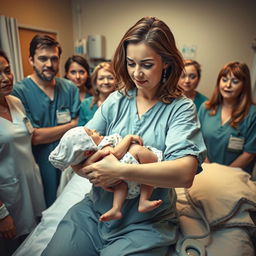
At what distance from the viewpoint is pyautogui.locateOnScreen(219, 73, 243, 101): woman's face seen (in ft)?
5.61

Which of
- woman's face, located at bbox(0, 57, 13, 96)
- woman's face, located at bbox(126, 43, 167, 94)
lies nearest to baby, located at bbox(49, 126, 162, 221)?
woman's face, located at bbox(126, 43, 167, 94)

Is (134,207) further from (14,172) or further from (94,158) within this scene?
(14,172)

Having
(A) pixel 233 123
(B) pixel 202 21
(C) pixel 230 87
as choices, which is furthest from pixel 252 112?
(B) pixel 202 21

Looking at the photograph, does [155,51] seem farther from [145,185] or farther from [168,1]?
[168,1]

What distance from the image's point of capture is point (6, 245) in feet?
4.26

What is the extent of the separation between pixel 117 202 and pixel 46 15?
2.46m

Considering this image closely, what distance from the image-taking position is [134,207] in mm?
856

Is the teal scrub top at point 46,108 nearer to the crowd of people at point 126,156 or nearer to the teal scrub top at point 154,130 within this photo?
Result: the crowd of people at point 126,156

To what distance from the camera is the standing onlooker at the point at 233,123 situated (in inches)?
66.6

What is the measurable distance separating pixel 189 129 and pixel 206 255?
21.4 inches

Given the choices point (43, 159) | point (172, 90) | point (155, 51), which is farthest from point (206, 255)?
point (43, 159)

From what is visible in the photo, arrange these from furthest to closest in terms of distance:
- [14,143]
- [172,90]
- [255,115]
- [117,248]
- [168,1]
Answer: [168,1] → [255,115] → [14,143] → [172,90] → [117,248]

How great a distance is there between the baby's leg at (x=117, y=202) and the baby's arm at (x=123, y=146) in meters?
0.12

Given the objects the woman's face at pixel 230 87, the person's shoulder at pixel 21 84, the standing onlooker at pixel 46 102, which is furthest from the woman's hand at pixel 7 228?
the woman's face at pixel 230 87
